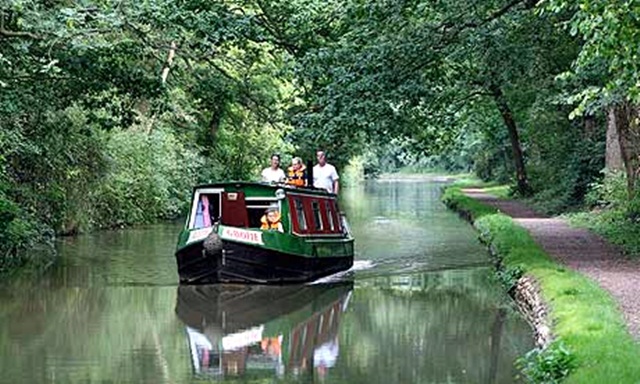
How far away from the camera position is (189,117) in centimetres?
3459

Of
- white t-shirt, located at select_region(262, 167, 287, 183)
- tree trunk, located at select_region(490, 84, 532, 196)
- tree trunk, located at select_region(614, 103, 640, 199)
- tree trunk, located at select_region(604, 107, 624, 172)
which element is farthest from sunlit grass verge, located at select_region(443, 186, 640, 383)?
tree trunk, located at select_region(490, 84, 532, 196)

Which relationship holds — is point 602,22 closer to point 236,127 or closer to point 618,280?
point 618,280

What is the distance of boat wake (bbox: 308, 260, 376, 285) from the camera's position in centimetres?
1900

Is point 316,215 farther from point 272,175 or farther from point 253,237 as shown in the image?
point 253,237

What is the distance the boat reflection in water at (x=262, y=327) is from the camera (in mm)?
11500

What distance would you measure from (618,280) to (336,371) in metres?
5.41

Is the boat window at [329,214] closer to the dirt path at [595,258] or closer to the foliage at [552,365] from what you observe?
the dirt path at [595,258]

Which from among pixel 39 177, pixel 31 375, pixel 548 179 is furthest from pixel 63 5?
pixel 548 179

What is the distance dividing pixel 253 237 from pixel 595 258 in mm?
5978

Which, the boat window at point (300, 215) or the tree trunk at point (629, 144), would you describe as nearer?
the boat window at point (300, 215)

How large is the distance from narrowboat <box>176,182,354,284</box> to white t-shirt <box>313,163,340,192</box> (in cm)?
123

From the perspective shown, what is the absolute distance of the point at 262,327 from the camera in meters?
14.1

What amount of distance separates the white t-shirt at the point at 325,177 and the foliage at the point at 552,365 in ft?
37.8

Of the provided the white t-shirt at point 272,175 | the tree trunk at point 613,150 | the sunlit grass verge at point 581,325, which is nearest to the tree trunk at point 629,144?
the tree trunk at point 613,150
